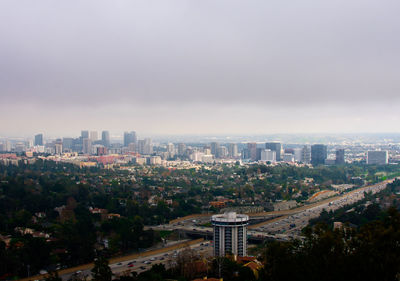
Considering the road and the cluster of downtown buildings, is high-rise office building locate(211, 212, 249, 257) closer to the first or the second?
the road

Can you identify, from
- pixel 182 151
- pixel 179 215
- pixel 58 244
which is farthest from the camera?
pixel 182 151

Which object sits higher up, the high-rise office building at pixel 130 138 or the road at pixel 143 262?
the high-rise office building at pixel 130 138

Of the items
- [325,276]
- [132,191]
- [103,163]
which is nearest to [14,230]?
[132,191]

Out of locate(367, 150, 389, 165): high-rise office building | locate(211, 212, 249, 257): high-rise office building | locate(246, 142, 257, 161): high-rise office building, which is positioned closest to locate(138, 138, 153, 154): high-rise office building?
locate(246, 142, 257, 161): high-rise office building

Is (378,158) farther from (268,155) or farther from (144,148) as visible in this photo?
(144,148)

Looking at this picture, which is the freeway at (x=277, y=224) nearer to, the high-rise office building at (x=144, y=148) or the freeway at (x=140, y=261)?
the freeway at (x=140, y=261)

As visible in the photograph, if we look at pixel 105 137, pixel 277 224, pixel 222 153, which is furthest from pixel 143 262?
pixel 105 137

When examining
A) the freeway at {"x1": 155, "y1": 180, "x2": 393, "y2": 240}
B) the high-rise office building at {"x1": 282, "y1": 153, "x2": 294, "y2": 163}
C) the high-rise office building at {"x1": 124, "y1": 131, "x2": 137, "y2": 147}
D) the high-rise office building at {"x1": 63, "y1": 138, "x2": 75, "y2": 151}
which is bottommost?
the freeway at {"x1": 155, "y1": 180, "x2": 393, "y2": 240}

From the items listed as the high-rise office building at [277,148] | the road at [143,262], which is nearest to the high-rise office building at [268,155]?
the high-rise office building at [277,148]

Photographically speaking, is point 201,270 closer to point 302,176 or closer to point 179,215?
point 179,215
